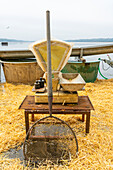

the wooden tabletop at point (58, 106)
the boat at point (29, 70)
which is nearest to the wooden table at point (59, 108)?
the wooden tabletop at point (58, 106)

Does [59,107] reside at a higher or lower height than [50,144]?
higher

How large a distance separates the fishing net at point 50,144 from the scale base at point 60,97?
1.19ft

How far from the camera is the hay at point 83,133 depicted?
2.23 meters

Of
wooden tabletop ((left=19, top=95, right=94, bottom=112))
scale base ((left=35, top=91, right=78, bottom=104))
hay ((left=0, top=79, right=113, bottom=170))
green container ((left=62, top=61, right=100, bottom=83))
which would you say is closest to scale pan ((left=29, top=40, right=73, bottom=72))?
scale base ((left=35, top=91, right=78, bottom=104))

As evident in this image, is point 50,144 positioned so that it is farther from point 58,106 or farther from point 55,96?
point 55,96

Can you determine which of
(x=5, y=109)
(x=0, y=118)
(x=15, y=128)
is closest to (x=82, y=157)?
(x=15, y=128)

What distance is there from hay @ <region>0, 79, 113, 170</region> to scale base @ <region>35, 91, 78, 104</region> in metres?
0.74

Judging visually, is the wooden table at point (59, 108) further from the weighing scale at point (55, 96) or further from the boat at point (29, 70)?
the boat at point (29, 70)

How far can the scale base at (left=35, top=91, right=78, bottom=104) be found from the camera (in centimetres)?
267

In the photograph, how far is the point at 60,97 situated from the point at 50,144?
0.86 metres

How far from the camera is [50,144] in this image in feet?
8.72

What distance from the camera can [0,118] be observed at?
356 cm

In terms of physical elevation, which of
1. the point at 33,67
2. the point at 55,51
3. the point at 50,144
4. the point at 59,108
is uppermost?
the point at 55,51

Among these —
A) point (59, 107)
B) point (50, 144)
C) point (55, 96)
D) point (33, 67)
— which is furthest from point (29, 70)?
point (50, 144)
